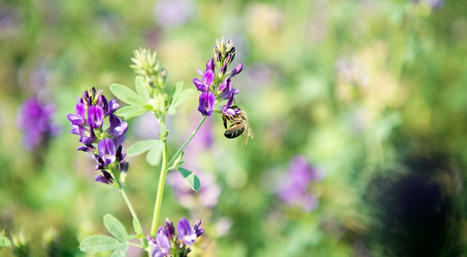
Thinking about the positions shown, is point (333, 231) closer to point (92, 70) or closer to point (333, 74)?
point (333, 74)

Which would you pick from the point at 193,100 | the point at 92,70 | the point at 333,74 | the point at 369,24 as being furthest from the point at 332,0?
the point at 92,70

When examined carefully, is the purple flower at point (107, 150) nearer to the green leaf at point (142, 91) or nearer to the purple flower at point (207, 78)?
the green leaf at point (142, 91)

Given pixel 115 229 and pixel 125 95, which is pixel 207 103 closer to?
pixel 125 95

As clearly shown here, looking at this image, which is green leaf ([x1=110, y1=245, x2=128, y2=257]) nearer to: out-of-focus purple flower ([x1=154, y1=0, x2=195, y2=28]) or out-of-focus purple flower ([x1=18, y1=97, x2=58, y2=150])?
out-of-focus purple flower ([x1=18, y1=97, x2=58, y2=150])

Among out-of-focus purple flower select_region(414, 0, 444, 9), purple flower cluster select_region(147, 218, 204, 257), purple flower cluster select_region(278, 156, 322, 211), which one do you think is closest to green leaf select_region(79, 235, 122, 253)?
purple flower cluster select_region(147, 218, 204, 257)

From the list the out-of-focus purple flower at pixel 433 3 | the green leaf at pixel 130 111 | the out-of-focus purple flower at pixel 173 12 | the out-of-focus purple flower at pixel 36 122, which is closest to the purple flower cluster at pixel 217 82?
the green leaf at pixel 130 111

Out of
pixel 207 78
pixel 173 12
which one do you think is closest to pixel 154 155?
pixel 207 78
